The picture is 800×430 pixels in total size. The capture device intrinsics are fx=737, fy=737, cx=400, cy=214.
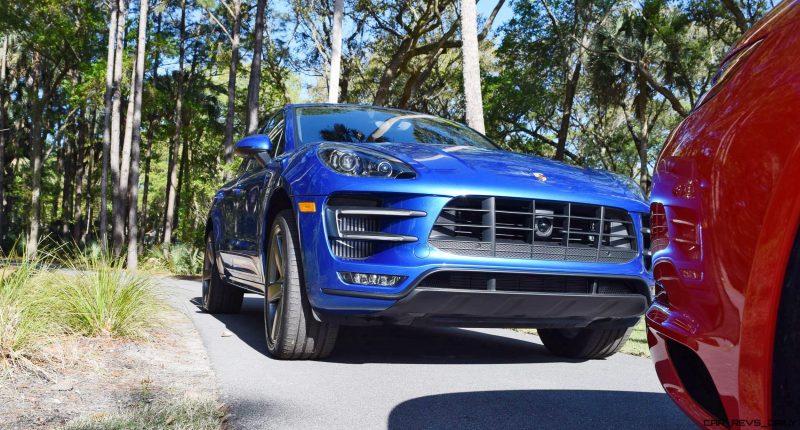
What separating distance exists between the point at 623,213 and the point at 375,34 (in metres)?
22.4

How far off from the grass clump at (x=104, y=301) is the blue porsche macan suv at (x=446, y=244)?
3.65 feet

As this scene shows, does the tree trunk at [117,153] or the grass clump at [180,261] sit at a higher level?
the tree trunk at [117,153]

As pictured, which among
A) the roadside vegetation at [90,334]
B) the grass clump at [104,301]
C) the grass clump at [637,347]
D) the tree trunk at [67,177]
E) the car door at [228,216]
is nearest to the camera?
the roadside vegetation at [90,334]

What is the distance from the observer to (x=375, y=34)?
25.6 metres

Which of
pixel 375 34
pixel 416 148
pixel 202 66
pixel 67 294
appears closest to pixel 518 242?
pixel 416 148

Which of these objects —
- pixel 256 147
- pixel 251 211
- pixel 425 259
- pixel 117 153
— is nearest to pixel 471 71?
pixel 251 211

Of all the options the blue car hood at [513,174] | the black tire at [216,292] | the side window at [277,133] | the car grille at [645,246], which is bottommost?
A: the black tire at [216,292]

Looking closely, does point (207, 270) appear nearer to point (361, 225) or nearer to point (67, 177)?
point (361, 225)

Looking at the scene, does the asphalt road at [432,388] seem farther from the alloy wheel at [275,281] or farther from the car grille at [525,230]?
the car grille at [525,230]

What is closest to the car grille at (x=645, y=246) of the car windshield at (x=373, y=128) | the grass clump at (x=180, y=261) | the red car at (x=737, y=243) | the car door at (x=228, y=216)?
the car windshield at (x=373, y=128)

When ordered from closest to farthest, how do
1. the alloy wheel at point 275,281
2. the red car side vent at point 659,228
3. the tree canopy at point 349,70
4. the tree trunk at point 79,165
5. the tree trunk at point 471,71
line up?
the red car side vent at point 659,228
the alloy wheel at point 275,281
the tree trunk at point 471,71
the tree canopy at point 349,70
the tree trunk at point 79,165

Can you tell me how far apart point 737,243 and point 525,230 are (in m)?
2.30

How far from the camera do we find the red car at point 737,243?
1515mm

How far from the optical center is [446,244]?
3797mm
